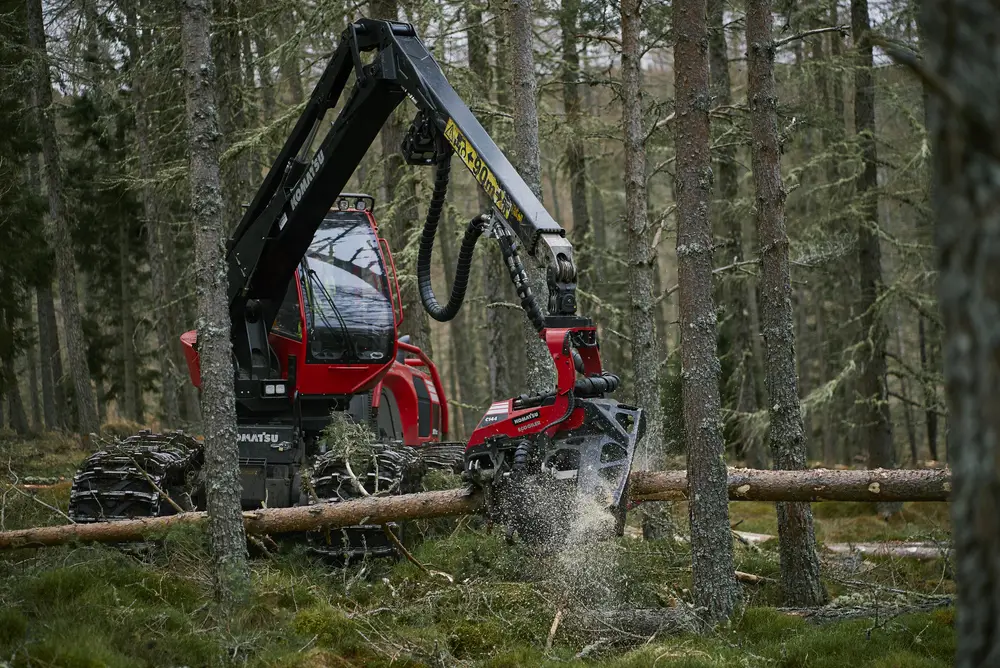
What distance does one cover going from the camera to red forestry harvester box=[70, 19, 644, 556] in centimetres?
649

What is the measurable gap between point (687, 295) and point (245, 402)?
4.69m

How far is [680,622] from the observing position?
6.09 m

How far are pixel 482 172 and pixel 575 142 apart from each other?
32.6ft

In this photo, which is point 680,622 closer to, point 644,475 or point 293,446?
point 644,475

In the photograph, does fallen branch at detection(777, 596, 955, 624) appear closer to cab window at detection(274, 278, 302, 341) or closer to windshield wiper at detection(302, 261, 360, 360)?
windshield wiper at detection(302, 261, 360, 360)

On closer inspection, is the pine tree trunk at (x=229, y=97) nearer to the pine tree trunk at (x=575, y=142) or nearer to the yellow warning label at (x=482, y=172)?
the pine tree trunk at (x=575, y=142)

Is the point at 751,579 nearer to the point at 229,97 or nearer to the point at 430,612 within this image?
the point at 430,612

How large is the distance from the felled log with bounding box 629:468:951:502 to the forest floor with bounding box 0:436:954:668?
2.58ft

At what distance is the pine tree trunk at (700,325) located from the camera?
6.27 metres

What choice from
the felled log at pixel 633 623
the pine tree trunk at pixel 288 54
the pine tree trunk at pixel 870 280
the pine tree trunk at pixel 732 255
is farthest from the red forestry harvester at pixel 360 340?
the pine tree trunk at pixel 732 255

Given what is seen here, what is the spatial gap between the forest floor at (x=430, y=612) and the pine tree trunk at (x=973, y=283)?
11.6ft

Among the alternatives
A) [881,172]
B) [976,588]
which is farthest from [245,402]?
[881,172]

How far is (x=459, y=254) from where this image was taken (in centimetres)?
742

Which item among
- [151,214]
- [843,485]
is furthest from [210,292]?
[151,214]
